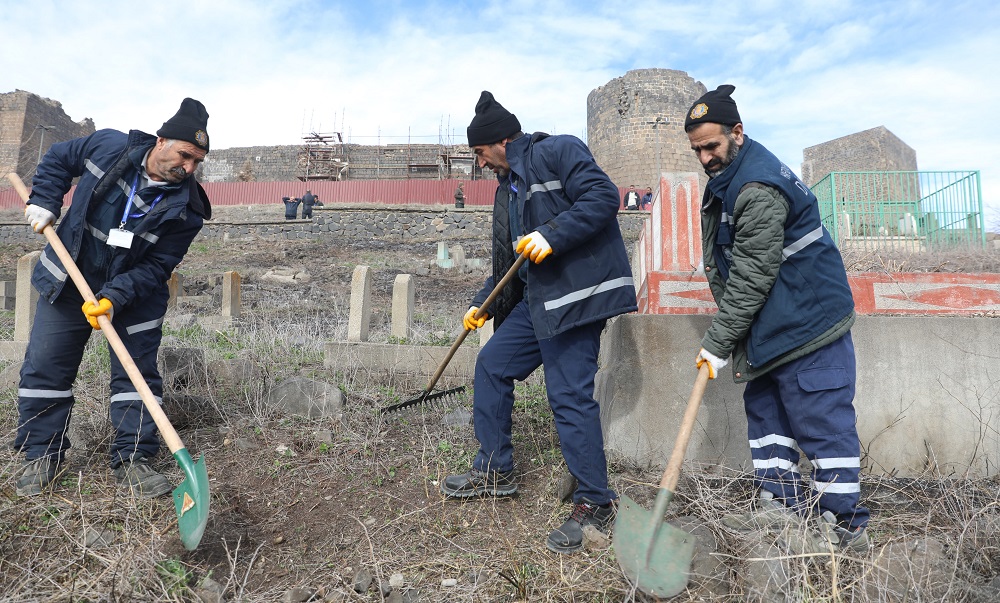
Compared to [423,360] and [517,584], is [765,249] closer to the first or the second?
[517,584]

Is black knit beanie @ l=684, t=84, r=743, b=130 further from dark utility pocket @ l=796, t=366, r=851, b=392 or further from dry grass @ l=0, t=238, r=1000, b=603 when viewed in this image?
dry grass @ l=0, t=238, r=1000, b=603

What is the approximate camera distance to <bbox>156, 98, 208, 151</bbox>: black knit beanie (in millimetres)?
3104

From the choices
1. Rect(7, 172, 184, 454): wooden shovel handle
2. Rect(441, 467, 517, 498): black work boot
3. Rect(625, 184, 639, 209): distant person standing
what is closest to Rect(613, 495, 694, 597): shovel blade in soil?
Rect(441, 467, 517, 498): black work boot

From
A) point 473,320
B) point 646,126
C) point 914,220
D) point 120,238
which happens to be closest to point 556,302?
point 473,320

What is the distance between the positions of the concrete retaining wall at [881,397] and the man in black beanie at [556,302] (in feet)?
2.13

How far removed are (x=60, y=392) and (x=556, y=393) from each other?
228 centimetres

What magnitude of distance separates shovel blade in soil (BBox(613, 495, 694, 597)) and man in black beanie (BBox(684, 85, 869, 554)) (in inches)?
14.0

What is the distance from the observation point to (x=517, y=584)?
2211 mm

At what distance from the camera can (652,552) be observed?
215cm

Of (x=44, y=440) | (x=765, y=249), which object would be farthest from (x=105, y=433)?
(x=765, y=249)

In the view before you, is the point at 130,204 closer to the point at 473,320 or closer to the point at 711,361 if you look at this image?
the point at 473,320

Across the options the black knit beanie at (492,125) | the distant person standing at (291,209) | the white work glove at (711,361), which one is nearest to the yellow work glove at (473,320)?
the black knit beanie at (492,125)

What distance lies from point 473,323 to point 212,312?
6.95 metres

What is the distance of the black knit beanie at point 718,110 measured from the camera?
8.63 feet
